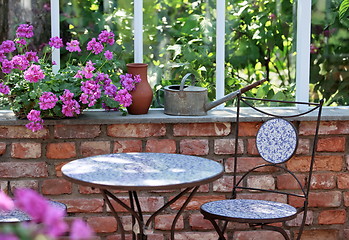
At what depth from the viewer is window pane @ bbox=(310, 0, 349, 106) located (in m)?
3.71

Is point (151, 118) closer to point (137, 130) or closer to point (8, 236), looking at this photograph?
point (137, 130)

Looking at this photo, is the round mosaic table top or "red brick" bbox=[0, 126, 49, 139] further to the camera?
"red brick" bbox=[0, 126, 49, 139]

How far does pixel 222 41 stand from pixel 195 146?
626 millimetres

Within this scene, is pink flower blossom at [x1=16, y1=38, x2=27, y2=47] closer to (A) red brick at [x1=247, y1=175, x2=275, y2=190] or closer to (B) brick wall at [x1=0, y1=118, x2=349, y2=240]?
(B) brick wall at [x1=0, y1=118, x2=349, y2=240]

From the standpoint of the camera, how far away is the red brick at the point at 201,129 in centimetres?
347

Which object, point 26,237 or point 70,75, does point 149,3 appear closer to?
point 70,75

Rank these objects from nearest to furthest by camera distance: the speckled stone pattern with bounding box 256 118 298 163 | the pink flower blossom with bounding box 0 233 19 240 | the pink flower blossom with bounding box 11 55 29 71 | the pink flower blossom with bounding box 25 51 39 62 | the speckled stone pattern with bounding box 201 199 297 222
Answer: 1. the pink flower blossom with bounding box 0 233 19 240
2. the speckled stone pattern with bounding box 201 199 297 222
3. the speckled stone pattern with bounding box 256 118 298 163
4. the pink flower blossom with bounding box 11 55 29 71
5. the pink flower blossom with bounding box 25 51 39 62

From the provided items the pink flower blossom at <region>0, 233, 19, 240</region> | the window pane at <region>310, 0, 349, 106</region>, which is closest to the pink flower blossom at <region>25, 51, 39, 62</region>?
the window pane at <region>310, 0, 349, 106</region>

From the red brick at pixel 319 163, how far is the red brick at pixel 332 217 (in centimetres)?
24

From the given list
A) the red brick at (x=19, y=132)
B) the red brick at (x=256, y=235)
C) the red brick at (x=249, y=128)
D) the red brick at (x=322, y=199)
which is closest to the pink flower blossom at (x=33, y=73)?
the red brick at (x=19, y=132)

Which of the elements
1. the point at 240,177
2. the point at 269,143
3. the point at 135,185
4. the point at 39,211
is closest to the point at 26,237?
the point at 39,211

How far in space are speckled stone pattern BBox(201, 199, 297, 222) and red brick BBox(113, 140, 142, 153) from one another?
0.66 meters

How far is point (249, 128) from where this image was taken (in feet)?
11.5

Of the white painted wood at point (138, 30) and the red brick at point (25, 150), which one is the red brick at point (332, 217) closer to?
the white painted wood at point (138, 30)
